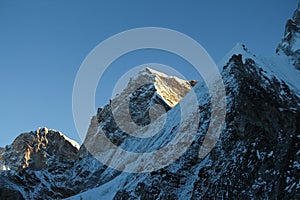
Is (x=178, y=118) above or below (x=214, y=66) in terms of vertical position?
below

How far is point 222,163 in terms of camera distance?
57062mm

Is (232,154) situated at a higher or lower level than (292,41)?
lower

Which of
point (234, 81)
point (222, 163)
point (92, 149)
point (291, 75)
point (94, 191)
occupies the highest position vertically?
point (92, 149)

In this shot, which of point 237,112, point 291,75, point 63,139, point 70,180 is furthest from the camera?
point 63,139

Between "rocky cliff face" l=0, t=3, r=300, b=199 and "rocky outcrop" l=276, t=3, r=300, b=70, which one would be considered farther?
"rocky outcrop" l=276, t=3, r=300, b=70

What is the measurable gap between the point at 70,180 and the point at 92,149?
1439cm

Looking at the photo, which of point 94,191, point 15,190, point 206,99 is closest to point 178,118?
point 206,99

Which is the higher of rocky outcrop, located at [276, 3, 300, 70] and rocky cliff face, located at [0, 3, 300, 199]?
rocky outcrop, located at [276, 3, 300, 70]

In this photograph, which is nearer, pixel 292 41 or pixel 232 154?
pixel 232 154

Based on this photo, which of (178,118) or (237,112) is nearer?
(237,112)

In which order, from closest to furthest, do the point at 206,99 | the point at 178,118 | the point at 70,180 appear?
the point at 206,99
the point at 178,118
the point at 70,180

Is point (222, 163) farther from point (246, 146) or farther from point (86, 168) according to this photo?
point (86, 168)

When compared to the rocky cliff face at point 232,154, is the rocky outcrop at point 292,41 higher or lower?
higher

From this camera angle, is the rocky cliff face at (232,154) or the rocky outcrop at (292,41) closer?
the rocky cliff face at (232,154)
